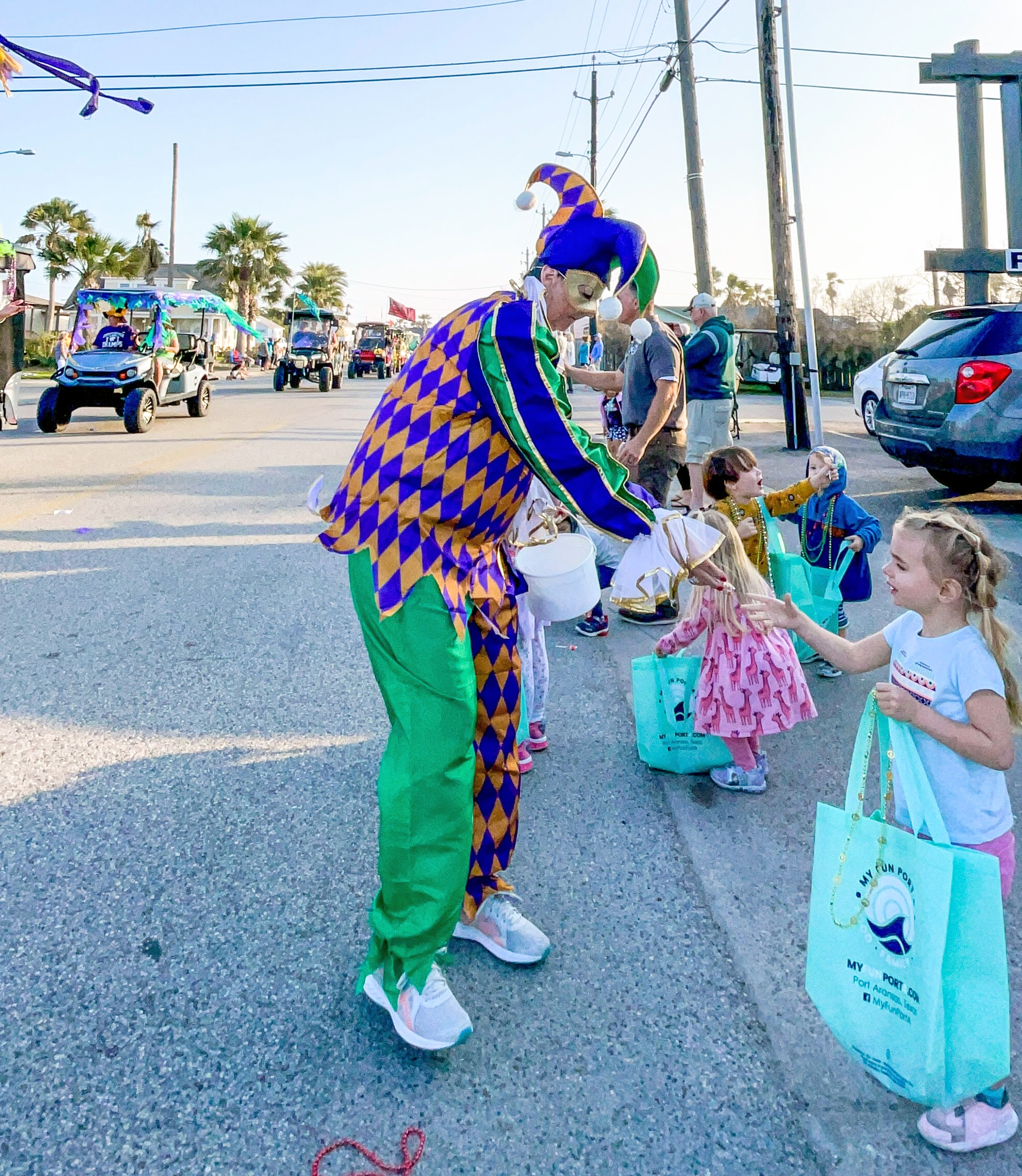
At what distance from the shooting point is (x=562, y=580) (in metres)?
2.49

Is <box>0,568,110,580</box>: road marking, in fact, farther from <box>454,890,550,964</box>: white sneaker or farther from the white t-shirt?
the white t-shirt

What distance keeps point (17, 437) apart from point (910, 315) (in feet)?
102

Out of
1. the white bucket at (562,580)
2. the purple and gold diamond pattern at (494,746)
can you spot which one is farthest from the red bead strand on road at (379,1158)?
the white bucket at (562,580)

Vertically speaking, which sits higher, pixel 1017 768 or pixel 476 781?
pixel 476 781

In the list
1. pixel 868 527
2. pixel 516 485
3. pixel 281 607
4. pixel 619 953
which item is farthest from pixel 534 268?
pixel 281 607

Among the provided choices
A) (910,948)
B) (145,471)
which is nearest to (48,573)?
(145,471)

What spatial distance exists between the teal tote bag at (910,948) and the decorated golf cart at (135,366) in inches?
587

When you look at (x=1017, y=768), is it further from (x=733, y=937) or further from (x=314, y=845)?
(x=314, y=845)

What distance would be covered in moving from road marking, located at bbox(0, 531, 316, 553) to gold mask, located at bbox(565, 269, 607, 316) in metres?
5.59

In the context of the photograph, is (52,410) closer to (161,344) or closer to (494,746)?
(161,344)

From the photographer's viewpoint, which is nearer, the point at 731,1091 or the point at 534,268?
the point at 731,1091

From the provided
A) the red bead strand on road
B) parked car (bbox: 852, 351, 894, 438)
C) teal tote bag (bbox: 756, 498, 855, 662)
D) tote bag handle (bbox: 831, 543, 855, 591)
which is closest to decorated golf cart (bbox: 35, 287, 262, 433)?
parked car (bbox: 852, 351, 894, 438)

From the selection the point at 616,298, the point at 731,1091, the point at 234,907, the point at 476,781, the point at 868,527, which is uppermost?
the point at 616,298

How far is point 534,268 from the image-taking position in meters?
2.39
